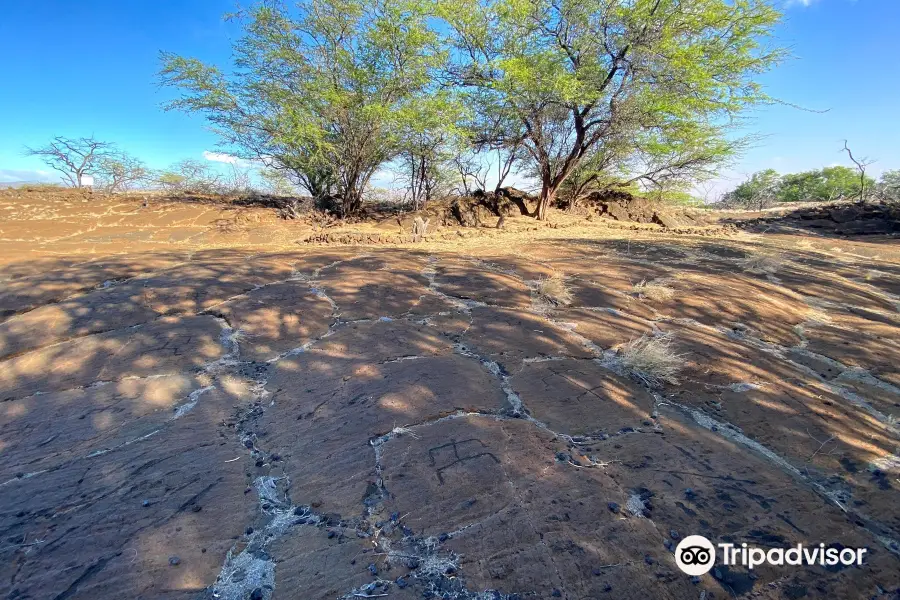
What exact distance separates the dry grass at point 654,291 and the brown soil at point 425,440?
0.09m

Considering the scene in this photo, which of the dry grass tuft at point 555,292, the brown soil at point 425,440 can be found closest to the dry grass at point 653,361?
the brown soil at point 425,440

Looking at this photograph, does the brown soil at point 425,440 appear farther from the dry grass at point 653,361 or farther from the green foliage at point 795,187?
the green foliage at point 795,187

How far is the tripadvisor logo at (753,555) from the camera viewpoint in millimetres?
1230

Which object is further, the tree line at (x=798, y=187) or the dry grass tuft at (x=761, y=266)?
the tree line at (x=798, y=187)

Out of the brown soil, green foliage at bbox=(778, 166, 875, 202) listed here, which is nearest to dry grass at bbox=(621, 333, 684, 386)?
the brown soil

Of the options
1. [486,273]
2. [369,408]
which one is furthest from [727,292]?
[369,408]

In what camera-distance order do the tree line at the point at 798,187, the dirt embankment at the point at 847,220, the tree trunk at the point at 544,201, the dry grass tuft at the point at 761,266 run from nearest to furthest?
the dry grass tuft at the point at 761,266 → the dirt embankment at the point at 847,220 → the tree trunk at the point at 544,201 → the tree line at the point at 798,187

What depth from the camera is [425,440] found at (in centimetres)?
171

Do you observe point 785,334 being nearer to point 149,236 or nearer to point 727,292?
point 727,292

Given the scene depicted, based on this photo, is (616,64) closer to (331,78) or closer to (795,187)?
(331,78)

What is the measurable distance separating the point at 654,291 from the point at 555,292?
94cm

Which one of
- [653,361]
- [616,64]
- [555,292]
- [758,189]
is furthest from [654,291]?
[758,189]

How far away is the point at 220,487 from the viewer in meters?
1.51

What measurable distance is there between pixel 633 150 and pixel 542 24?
4.42m
